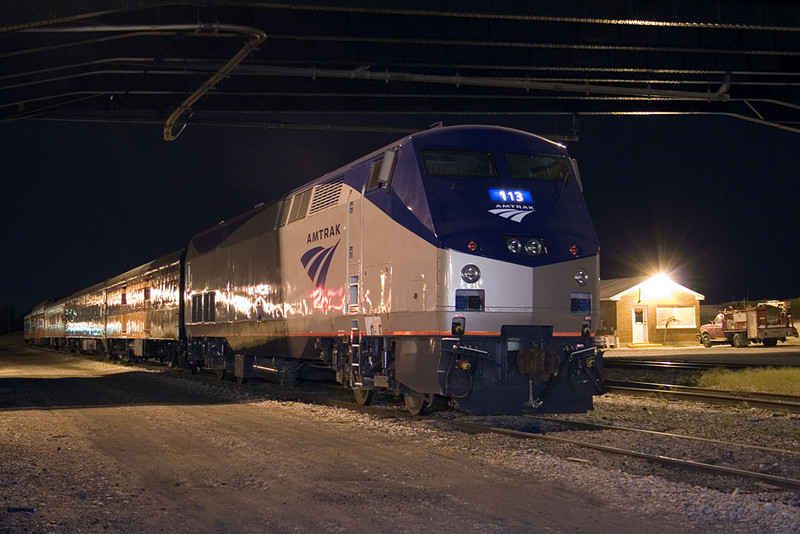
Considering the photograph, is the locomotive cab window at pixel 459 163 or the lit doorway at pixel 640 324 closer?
the locomotive cab window at pixel 459 163

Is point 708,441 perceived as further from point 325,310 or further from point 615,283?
point 615,283

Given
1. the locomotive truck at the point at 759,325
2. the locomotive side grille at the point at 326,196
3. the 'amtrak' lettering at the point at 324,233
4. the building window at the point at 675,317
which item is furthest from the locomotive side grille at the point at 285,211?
the building window at the point at 675,317

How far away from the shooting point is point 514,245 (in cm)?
1172

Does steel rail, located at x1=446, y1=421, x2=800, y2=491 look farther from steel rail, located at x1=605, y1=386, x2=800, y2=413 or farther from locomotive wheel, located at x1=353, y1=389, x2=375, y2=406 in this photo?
steel rail, located at x1=605, y1=386, x2=800, y2=413

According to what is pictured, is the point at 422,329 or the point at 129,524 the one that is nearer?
the point at 129,524

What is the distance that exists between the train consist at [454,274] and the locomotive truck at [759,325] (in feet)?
116

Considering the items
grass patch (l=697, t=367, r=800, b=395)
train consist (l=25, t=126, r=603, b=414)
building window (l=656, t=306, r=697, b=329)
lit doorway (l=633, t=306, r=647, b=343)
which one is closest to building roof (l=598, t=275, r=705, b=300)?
building window (l=656, t=306, r=697, b=329)

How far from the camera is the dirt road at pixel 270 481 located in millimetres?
6996

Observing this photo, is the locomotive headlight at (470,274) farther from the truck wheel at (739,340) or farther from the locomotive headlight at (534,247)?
the truck wheel at (739,340)

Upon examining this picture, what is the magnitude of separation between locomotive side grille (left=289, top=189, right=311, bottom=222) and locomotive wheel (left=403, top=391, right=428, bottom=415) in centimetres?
455

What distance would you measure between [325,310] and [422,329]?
3.62 m

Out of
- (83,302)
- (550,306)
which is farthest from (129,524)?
(83,302)

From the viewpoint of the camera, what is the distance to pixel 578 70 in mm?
22719

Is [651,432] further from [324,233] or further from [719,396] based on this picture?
[324,233]
